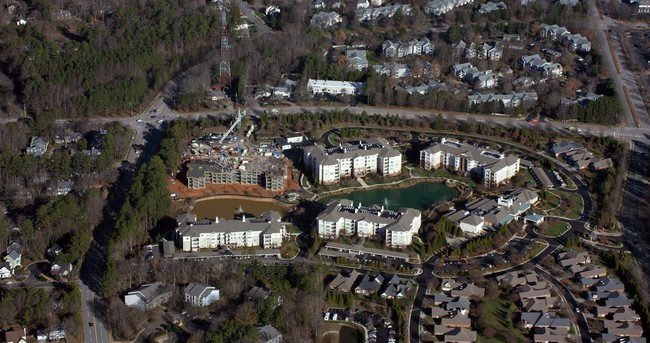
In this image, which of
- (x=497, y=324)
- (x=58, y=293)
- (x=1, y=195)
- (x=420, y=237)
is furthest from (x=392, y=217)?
(x=1, y=195)

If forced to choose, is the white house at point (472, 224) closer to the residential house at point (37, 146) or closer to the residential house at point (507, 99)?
the residential house at point (507, 99)

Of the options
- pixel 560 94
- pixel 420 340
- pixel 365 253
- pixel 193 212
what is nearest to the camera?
pixel 420 340

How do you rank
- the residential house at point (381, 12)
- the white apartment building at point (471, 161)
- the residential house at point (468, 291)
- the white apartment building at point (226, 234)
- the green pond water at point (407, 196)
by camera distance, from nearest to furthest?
the residential house at point (468, 291), the white apartment building at point (226, 234), the green pond water at point (407, 196), the white apartment building at point (471, 161), the residential house at point (381, 12)

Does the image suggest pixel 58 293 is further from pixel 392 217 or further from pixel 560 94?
pixel 560 94

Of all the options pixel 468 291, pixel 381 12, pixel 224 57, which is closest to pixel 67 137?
pixel 224 57

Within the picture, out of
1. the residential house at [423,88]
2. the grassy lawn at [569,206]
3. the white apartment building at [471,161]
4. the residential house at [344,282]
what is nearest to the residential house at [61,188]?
the residential house at [344,282]
